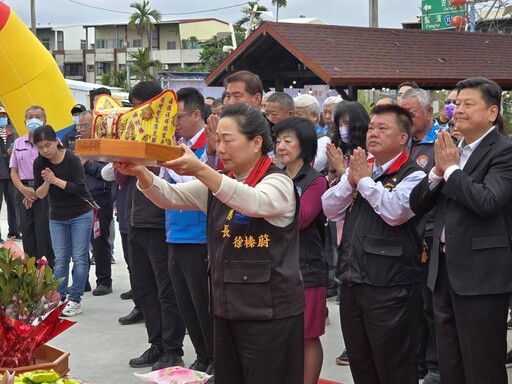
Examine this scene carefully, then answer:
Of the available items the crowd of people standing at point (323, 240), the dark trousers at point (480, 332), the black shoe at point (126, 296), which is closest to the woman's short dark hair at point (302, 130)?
the crowd of people standing at point (323, 240)

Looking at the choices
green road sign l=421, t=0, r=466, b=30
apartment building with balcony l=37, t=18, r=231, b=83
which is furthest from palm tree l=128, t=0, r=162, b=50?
green road sign l=421, t=0, r=466, b=30

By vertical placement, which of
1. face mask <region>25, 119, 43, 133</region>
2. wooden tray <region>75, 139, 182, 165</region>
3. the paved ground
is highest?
face mask <region>25, 119, 43, 133</region>

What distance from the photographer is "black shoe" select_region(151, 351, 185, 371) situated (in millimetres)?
5797

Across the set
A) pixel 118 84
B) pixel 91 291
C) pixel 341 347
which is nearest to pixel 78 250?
pixel 91 291

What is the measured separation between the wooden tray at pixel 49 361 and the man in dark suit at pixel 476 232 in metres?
1.94

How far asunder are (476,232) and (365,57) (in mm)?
9536

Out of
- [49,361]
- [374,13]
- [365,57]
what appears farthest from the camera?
[374,13]

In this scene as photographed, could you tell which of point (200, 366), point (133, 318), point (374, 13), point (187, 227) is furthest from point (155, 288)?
point (374, 13)

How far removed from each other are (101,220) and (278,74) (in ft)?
21.9

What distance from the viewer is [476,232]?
402 centimetres

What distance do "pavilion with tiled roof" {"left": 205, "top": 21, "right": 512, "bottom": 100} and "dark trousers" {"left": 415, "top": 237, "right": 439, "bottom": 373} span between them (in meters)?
6.62

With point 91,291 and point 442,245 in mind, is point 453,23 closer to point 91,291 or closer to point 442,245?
point 91,291

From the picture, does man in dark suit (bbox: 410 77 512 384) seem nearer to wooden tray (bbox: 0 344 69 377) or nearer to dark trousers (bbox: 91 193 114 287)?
wooden tray (bbox: 0 344 69 377)

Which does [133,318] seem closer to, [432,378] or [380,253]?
[432,378]
